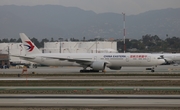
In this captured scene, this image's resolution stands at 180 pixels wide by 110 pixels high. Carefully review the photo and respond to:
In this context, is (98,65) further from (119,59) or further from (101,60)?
(119,59)

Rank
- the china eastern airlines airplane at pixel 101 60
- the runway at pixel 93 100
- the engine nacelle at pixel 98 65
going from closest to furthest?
the runway at pixel 93 100 < the engine nacelle at pixel 98 65 < the china eastern airlines airplane at pixel 101 60

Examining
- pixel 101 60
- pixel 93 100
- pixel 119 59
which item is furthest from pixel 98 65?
pixel 93 100

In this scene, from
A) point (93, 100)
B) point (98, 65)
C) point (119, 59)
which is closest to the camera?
point (93, 100)

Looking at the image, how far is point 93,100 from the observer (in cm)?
2712

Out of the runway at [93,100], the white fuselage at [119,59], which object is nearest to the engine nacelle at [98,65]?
the white fuselage at [119,59]

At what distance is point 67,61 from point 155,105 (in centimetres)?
4267

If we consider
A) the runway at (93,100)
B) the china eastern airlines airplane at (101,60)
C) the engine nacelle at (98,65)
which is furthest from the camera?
the china eastern airlines airplane at (101,60)

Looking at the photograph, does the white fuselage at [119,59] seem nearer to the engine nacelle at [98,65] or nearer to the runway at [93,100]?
the engine nacelle at [98,65]

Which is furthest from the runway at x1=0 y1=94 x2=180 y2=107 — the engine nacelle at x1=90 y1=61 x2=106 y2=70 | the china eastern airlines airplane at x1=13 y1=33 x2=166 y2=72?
the china eastern airlines airplane at x1=13 y1=33 x2=166 y2=72

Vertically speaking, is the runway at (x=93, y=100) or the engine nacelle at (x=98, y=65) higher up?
the engine nacelle at (x=98, y=65)

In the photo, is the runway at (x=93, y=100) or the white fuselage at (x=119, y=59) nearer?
the runway at (x=93, y=100)

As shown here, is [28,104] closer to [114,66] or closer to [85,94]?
[85,94]

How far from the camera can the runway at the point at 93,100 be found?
82.5 feet

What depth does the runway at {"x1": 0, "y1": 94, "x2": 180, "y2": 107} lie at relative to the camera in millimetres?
25156
